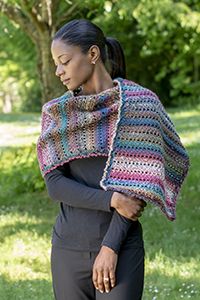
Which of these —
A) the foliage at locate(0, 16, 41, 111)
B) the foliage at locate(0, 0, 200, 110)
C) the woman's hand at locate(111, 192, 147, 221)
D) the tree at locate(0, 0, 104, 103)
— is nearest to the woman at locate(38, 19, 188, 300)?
the woman's hand at locate(111, 192, 147, 221)

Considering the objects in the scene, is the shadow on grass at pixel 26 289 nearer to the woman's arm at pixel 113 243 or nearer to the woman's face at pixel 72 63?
the woman's arm at pixel 113 243

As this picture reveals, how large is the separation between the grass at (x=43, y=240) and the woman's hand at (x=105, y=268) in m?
2.69

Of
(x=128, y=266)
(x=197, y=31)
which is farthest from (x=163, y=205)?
(x=197, y=31)

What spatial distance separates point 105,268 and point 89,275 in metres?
0.12

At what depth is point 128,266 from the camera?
294 centimetres

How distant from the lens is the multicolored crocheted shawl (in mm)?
2934

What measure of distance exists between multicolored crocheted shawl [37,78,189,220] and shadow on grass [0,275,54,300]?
2.74 m

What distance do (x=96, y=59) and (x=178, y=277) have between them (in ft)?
10.9

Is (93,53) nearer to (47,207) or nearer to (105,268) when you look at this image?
(105,268)

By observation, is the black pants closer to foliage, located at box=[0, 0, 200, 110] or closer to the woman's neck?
the woman's neck

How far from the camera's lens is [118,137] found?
2.94m

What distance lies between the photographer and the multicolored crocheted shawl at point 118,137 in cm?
293

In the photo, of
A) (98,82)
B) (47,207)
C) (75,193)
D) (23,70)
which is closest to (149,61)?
(23,70)

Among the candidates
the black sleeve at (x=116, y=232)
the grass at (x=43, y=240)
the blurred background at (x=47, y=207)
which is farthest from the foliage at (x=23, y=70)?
the black sleeve at (x=116, y=232)
